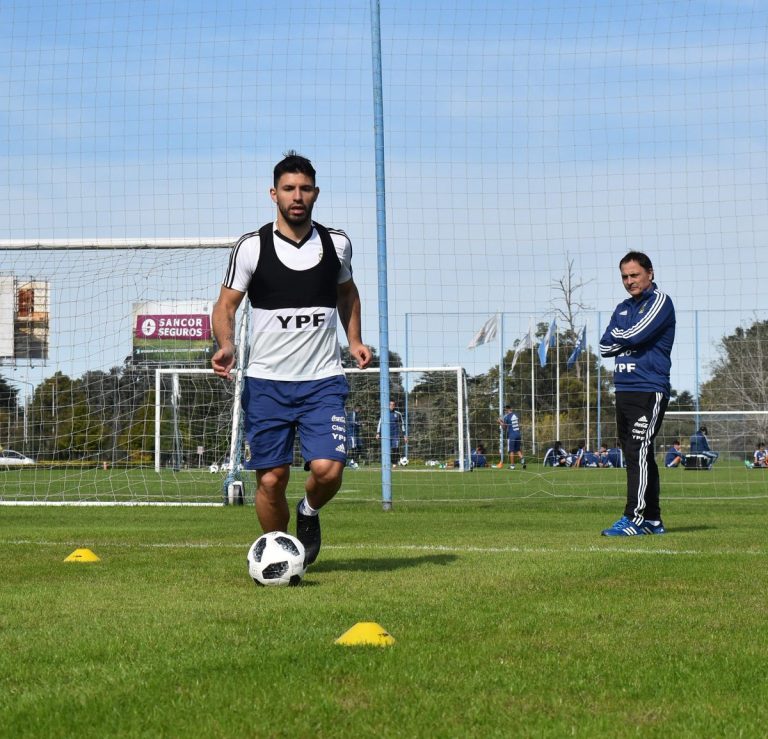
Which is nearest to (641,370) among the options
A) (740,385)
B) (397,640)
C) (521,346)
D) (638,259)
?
(638,259)

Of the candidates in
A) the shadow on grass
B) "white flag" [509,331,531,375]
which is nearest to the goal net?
"white flag" [509,331,531,375]

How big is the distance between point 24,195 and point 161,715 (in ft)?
45.6

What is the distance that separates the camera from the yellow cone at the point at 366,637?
402 centimetres

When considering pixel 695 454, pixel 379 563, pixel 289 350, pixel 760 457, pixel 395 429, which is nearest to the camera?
pixel 289 350

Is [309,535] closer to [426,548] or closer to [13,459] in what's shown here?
[426,548]

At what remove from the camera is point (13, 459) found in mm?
16750

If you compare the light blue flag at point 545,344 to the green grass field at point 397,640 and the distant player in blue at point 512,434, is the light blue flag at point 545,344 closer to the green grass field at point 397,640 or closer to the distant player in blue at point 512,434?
the distant player in blue at point 512,434

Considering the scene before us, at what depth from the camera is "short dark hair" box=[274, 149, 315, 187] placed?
6.48m

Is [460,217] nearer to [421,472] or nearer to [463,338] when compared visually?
[463,338]

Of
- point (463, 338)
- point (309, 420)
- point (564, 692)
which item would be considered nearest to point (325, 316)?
point (309, 420)

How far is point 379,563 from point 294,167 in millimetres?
2217

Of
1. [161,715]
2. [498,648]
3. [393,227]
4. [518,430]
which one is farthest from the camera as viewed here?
[518,430]

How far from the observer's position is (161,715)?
3121 mm

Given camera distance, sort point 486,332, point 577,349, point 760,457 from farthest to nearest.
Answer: point 760,457 < point 577,349 < point 486,332
